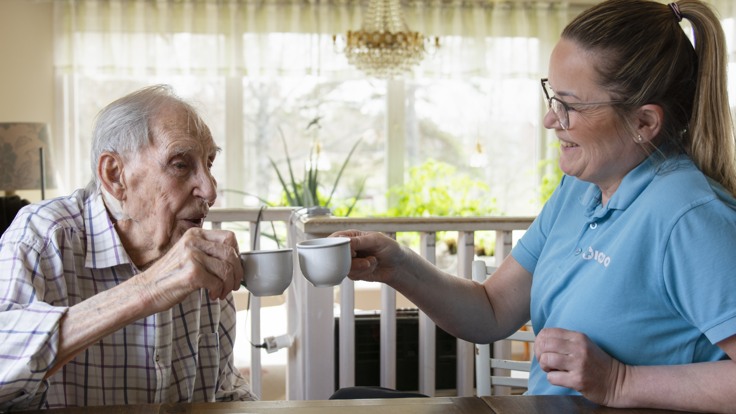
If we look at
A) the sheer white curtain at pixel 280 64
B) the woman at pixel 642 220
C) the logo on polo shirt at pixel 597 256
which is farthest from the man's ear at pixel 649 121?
the sheer white curtain at pixel 280 64

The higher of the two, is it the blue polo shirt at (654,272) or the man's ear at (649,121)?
the man's ear at (649,121)

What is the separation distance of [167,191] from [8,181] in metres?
3.26

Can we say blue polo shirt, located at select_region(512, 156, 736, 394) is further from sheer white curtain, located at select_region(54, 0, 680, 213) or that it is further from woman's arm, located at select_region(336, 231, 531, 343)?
sheer white curtain, located at select_region(54, 0, 680, 213)

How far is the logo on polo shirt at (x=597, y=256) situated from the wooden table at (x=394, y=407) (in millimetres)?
210

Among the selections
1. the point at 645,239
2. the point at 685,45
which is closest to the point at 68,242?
the point at 645,239

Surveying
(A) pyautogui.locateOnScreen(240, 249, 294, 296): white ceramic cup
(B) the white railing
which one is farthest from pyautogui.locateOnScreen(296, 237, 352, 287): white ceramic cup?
(B) the white railing

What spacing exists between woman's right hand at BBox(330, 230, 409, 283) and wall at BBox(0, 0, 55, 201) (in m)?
5.18

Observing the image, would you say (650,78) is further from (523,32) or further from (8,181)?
(523,32)

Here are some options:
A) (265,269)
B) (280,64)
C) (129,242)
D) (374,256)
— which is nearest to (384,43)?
(280,64)

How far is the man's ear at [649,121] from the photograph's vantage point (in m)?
1.21

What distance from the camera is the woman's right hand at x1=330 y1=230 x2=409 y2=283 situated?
4.93ft

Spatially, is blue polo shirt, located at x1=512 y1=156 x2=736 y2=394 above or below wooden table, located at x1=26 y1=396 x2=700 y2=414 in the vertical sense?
above

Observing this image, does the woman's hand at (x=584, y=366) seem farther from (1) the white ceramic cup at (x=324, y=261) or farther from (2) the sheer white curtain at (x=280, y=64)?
(2) the sheer white curtain at (x=280, y=64)

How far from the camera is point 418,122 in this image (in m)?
6.86
